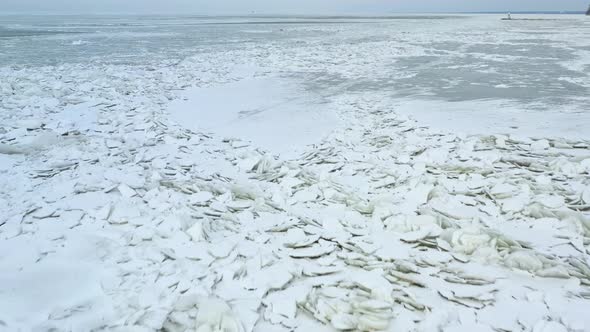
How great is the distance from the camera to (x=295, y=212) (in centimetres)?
345

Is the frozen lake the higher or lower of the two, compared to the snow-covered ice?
higher

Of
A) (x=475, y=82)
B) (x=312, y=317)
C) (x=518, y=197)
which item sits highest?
(x=475, y=82)

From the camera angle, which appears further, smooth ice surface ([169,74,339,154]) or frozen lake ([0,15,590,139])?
frozen lake ([0,15,590,139])

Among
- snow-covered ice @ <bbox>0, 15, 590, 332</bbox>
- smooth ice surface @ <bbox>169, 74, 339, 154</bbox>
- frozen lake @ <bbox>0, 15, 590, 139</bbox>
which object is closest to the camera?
snow-covered ice @ <bbox>0, 15, 590, 332</bbox>

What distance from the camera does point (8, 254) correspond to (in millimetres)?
2730

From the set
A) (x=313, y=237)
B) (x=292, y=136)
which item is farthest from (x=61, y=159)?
(x=313, y=237)

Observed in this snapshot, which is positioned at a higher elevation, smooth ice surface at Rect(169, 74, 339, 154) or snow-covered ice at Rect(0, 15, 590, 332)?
smooth ice surface at Rect(169, 74, 339, 154)

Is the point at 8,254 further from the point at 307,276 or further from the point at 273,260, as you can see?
the point at 307,276

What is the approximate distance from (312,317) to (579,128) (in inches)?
203

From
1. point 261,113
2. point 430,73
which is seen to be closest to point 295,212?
point 261,113

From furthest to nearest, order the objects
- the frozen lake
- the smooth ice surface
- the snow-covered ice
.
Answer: the frozen lake → the smooth ice surface → the snow-covered ice

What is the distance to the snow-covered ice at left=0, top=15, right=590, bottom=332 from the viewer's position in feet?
7.42

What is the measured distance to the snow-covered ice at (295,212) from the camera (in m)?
2.26

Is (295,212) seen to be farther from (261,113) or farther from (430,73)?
(430,73)
